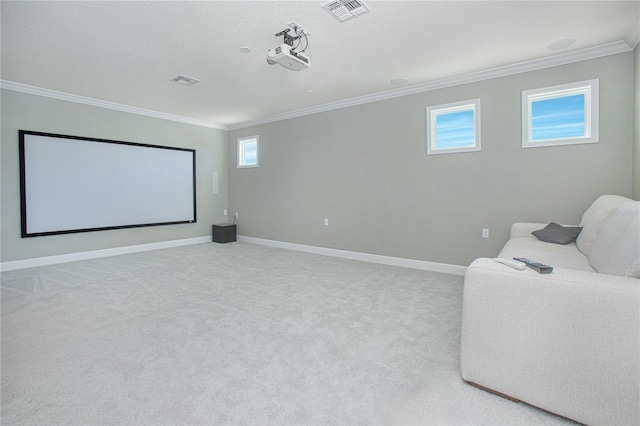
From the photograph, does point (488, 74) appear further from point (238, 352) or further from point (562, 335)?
point (238, 352)

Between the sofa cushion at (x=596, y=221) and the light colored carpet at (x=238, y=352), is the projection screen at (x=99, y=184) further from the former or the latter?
the sofa cushion at (x=596, y=221)

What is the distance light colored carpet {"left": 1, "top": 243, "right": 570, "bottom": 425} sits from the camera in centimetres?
149

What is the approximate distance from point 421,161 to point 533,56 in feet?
5.50

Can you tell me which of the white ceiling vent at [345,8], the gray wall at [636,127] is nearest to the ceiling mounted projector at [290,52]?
the white ceiling vent at [345,8]

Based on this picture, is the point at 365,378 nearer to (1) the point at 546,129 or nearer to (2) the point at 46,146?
(1) the point at 546,129

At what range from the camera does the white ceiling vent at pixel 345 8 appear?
232cm

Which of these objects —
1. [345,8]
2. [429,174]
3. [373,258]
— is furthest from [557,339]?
[373,258]

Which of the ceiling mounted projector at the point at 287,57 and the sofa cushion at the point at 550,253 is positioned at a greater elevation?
the ceiling mounted projector at the point at 287,57

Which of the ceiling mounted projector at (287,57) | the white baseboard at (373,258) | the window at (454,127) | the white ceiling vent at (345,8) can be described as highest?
the white ceiling vent at (345,8)

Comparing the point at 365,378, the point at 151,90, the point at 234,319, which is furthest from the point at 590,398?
the point at 151,90

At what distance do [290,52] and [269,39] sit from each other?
496 mm

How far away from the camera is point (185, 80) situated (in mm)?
3986

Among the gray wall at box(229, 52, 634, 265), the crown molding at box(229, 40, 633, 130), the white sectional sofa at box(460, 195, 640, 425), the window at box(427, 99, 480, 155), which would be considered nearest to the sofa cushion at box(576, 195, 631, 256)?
the gray wall at box(229, 52, 634, 265)

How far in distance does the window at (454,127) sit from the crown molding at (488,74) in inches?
11.7
